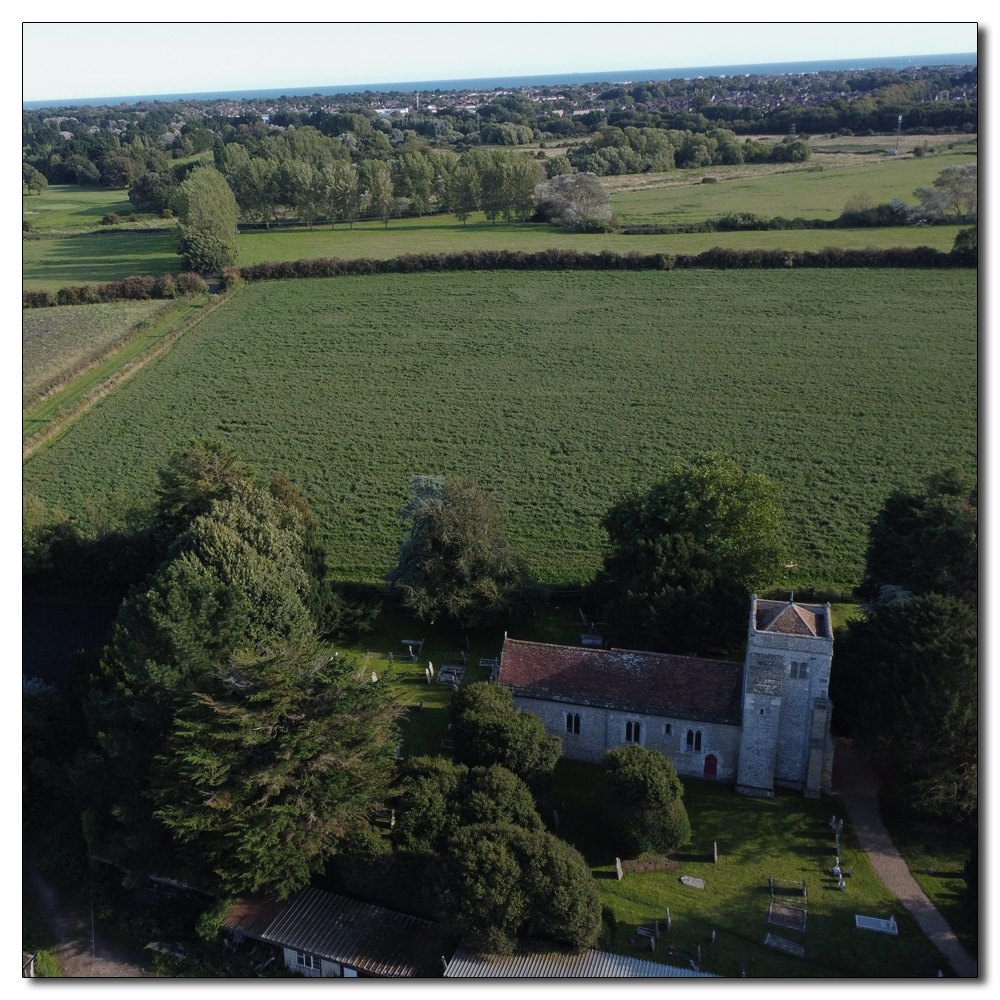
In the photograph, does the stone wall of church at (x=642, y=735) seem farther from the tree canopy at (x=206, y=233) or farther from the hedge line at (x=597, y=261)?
the tree canopy at (x=206, y=233)

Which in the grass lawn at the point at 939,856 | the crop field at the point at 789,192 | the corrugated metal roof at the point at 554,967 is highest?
the crop field at the point at 789,192

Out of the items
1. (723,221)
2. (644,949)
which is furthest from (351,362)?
(644,949)

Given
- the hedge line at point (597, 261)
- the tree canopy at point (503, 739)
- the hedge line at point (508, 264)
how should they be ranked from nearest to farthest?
the tree canopy at point (503, 739) < the hedge line at point (597, 261) < the hedge line at point (508, 264)

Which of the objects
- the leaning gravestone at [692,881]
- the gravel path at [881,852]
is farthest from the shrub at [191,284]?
the leaning gravestone at [692,881]

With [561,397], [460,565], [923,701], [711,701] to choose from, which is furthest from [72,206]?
[923,701]

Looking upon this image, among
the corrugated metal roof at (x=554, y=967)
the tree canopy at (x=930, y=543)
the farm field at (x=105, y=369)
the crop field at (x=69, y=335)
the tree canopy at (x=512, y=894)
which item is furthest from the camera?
the crop field at (x=69, y=335)

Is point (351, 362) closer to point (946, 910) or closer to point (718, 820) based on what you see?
point (718, 820)
